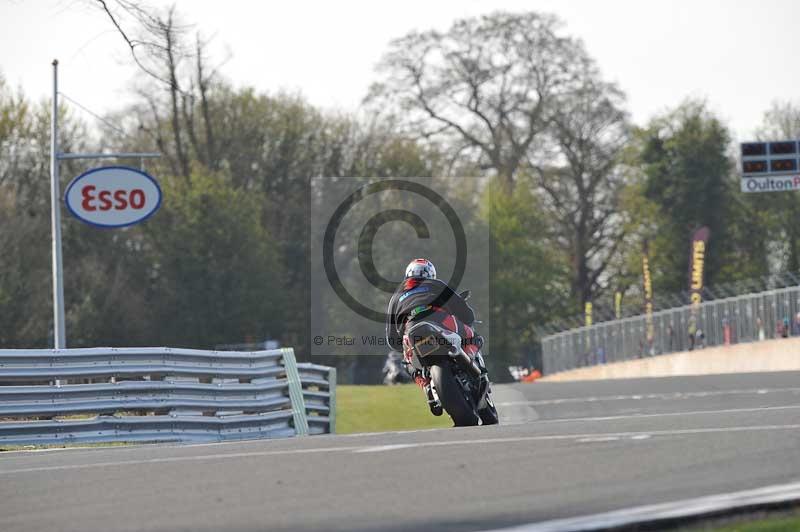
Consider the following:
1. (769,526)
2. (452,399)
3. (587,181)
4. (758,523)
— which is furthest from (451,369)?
(587,181)

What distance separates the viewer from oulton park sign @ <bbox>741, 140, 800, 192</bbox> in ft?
110

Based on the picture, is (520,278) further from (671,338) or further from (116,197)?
(116,197)

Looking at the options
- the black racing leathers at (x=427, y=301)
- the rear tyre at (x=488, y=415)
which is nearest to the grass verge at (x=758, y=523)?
the black racing leathers at (x=427, y=301)

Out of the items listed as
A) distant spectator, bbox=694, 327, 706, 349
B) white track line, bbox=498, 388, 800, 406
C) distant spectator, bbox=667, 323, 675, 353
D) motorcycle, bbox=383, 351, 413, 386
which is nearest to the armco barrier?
motorcycle, bbox=383, 351, 413, 386

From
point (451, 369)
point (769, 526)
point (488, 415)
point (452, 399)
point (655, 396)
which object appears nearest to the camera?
point (769, 526)

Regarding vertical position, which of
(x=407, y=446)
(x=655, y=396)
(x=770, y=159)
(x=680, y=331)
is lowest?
(x=655, y=396)

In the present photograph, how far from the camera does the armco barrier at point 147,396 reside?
14969 millimetres

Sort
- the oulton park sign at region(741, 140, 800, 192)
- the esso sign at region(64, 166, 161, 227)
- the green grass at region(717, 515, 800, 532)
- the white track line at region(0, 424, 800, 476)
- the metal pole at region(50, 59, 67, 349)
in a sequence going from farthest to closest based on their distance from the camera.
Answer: the oulton park sign at region(741, 140, 800, 192)
the esso sign at region(64, 166, 161, 227)
the metal pole at region(50, 59, 67, 349)
the white track line at region(0, 424, 800, 476)
the green grass at region(717, 515, 800, 532)

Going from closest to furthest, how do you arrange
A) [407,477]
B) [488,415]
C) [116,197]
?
[407,477] < [488,415] < [116,197]

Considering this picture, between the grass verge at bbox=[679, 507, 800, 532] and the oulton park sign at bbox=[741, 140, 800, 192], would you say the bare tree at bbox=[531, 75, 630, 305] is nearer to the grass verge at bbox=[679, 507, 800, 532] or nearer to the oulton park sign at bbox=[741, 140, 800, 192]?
the oulton park sign at bbox=[741, 140, 800, 192]

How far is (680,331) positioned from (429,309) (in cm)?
3416

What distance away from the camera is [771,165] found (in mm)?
33656

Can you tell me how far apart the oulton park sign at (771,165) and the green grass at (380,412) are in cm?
1090

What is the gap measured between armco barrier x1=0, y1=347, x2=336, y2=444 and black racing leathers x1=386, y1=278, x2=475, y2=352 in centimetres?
317
